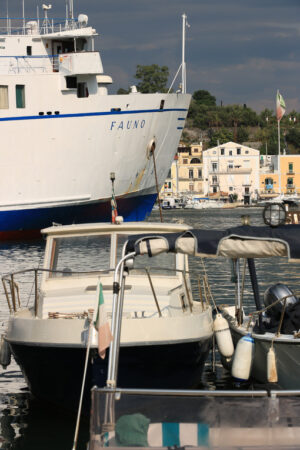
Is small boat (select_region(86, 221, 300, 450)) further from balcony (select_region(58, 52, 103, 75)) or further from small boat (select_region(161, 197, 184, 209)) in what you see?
small boat (select_region(161, 197, 184, 209))

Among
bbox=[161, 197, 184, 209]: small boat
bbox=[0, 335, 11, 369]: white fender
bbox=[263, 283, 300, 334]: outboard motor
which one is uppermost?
bbox=[263, 283, 300, 334]: outboard motor

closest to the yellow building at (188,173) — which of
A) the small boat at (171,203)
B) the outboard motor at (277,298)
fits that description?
the small boat at (171,203)

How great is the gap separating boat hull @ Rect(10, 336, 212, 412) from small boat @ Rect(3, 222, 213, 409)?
0.01 metres

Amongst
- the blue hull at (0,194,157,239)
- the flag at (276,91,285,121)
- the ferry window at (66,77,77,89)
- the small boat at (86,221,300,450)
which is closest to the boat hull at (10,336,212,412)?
the small boat at (86,221,300,450)

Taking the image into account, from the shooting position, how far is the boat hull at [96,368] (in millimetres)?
11000

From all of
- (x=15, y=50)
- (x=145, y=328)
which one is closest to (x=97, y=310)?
(x=145, y=328)

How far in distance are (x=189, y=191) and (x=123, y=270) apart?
437ft

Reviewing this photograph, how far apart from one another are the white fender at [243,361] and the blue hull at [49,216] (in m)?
30.2

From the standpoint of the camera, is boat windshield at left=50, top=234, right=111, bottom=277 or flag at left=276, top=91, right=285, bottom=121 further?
flag at left=276, top=91, right=285, bottom=121

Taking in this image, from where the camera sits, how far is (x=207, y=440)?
766 centimetres

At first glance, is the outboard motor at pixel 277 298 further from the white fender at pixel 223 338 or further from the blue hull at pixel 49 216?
the blue hull at pixel 49 216

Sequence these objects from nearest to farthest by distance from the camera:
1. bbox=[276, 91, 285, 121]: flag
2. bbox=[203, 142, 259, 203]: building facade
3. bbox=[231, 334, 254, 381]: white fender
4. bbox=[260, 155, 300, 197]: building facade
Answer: bbox=[231, 334, 254, 381]: white fender, bbox=[276, 91, 285, 121]: flag, bbox=[260, 155, 300, 197]: building facade, bbox=[203, 142, 259, 203]: building facade

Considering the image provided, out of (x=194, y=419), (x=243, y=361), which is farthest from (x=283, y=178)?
(x=194, y=419)

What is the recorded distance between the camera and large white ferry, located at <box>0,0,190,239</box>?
41.2m
